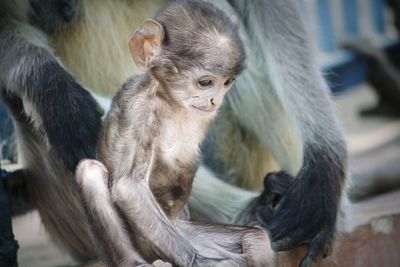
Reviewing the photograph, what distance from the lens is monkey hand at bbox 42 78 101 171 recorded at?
128 inches

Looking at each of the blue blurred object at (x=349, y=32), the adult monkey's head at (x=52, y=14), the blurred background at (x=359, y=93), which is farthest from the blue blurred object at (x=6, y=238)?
the blue blurred object at (x=349, y=32)

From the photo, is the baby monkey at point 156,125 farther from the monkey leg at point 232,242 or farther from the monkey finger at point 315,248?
the monkey finger at point 315,248

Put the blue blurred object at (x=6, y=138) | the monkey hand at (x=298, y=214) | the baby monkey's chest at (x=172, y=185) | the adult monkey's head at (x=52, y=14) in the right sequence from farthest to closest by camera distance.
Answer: the blue blurred object at (x=6, y=138) < the adult monkey's head at (x=52, y=14) < the monkey hand at (x=298, y=214) < the baby monkey's chest at (x=172, y=185)

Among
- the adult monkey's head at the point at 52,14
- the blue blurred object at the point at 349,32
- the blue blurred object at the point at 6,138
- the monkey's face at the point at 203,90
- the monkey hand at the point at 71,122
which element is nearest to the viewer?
the monkey's face at the point at 203,90

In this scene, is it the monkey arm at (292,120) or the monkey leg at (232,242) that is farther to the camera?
the monkey arm at (292,120)

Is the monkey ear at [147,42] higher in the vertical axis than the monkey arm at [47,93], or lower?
higher

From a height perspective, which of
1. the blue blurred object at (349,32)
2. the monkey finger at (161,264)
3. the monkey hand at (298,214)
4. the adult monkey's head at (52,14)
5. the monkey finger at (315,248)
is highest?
the adult monkey's head at (52,14)

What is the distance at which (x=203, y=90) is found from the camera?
8.57 feet

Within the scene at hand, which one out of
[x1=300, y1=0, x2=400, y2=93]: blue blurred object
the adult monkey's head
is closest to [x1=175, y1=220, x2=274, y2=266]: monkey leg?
the adult monkey's head

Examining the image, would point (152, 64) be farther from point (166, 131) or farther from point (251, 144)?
point (251, 144)

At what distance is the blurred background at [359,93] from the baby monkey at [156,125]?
1415 mm

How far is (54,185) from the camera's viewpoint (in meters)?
3.78

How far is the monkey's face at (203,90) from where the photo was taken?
2.60 meters

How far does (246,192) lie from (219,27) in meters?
1.70
